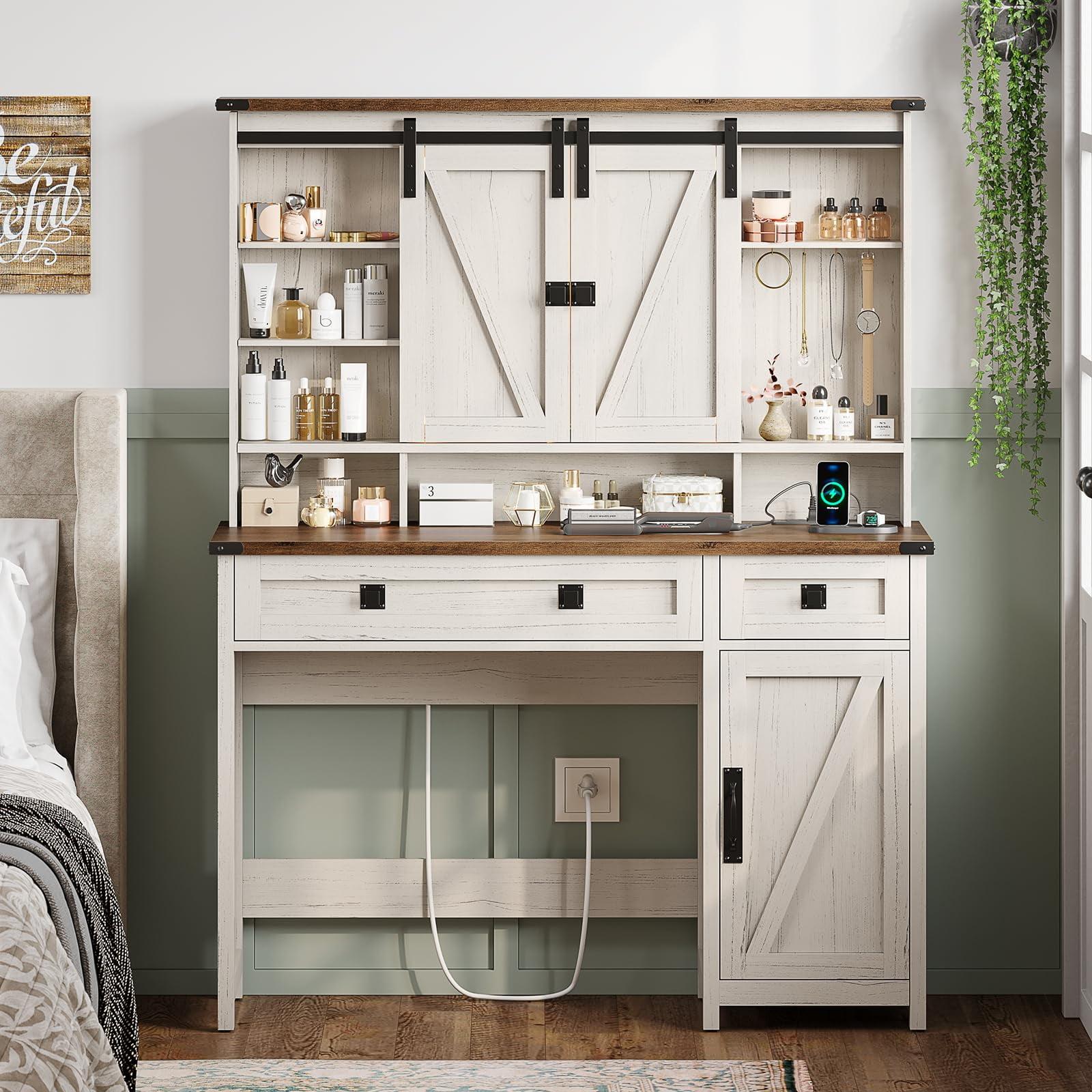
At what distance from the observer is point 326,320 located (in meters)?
2.92

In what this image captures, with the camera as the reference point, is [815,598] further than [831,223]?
No

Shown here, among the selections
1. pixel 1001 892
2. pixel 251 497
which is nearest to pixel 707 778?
pixel 1001 892

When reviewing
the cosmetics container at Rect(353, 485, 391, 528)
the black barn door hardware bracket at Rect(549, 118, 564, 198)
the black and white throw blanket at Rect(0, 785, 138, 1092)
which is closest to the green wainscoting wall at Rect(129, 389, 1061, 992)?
the cosmetics container at Rect(353, 485, 391, 528)

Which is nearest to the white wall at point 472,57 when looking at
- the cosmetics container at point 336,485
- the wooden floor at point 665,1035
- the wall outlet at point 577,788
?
the cosmetics container at point 336,485

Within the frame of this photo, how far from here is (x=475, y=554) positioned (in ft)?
8.60

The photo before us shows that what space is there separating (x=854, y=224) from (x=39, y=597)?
6.48 feet

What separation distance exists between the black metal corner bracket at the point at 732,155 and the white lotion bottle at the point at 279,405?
1.07m

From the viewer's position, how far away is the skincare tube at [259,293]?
2910 millimetres

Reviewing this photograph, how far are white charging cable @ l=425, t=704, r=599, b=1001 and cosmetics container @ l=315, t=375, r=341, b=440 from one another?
0.66 metres

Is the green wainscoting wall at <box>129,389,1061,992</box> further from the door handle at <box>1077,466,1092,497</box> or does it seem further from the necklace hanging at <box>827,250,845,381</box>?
the door handle at <box>1077,466,1092,497</box>

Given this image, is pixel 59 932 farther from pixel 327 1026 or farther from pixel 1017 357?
pixel 1017 357

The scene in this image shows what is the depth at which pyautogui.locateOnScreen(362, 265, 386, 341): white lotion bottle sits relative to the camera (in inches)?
116

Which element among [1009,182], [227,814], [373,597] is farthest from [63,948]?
[1009,182]

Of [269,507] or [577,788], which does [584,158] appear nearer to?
[269,507]
